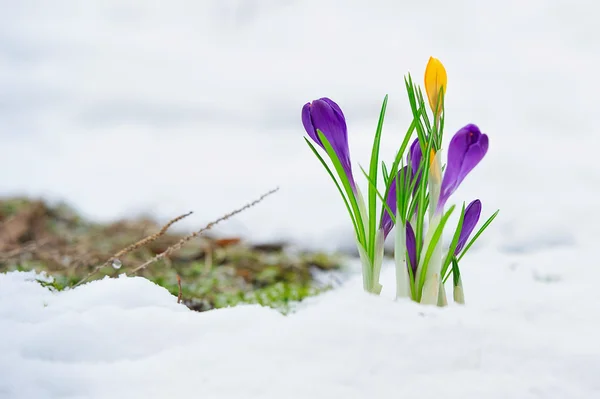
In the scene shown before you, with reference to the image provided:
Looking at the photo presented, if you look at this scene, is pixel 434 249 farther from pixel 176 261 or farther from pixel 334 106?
pixel 176 261

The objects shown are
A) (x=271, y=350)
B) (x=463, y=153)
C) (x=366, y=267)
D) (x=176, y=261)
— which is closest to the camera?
(x=271, y=350)

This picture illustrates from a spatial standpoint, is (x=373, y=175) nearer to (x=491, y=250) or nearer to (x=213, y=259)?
(x=213, y=259)

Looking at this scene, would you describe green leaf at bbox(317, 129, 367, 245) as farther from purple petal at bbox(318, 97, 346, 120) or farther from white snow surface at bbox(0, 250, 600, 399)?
white snow surface at bbox(0, 250, 600, 399)

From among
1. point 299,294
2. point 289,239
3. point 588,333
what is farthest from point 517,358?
point 289,239

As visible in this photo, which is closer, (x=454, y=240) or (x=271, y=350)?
(x=271, y=350)

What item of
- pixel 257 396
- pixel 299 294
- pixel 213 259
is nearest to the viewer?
pixel 257 396

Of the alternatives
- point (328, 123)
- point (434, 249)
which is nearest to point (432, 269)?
point (434, 249)

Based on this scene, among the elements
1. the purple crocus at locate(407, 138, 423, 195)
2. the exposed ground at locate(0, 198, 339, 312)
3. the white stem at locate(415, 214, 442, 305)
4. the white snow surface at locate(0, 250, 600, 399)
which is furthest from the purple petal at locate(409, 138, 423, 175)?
the exposed ground at locate(0, 198, 339, 312)

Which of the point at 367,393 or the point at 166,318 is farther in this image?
the point at 166,318
